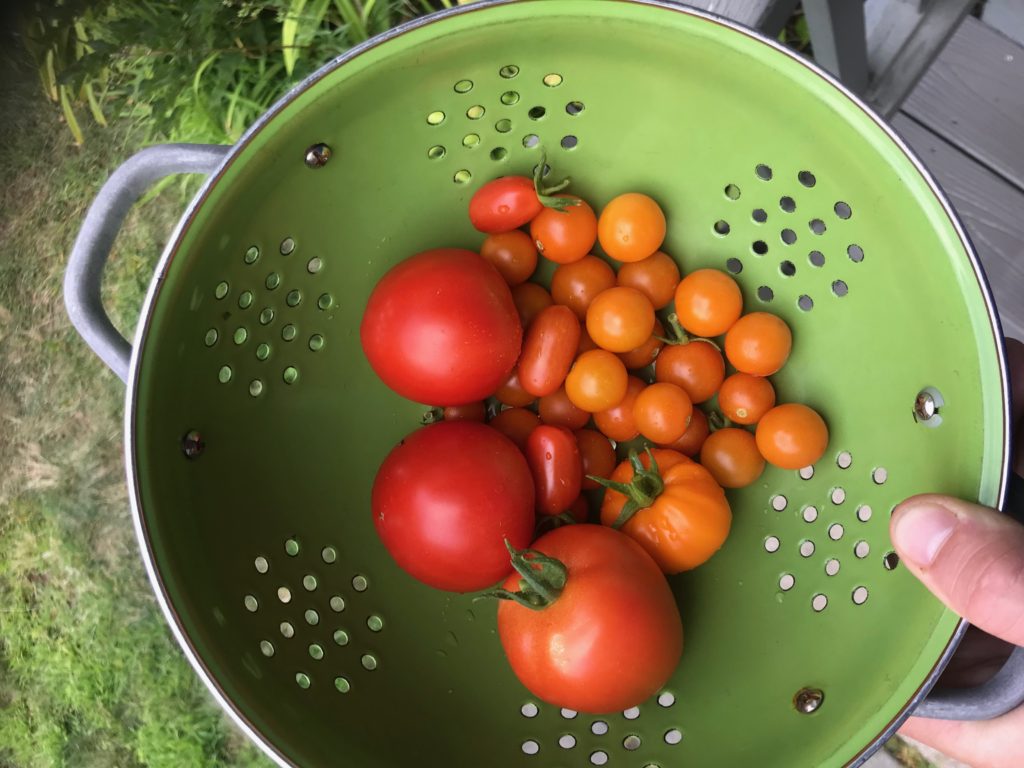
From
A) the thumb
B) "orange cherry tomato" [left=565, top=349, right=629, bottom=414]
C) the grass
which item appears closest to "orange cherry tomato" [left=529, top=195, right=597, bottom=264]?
"orange cherry tomato" [left=565, top=349, right=629, bottom=414]

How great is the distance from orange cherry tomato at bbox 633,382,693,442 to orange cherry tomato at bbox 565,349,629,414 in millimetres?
31

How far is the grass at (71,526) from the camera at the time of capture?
1485 mm

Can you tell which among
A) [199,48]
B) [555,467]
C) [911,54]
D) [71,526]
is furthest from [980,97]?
[71,526]

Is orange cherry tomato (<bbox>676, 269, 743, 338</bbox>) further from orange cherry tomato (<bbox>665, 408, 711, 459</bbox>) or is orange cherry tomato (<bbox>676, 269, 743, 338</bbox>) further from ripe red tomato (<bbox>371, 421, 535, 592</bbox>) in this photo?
ripe red tomato (<bbox>371, 421, 535, 592</bbox>)

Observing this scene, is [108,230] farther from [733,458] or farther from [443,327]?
[733,458]

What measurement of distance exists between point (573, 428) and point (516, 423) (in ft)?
0.24

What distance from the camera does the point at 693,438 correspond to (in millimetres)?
1000

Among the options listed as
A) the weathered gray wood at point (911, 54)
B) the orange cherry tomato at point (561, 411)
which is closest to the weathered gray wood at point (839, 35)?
the weathered gray wood at point (911, 54)

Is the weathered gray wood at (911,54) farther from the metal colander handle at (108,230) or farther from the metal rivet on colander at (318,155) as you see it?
the metal colander handle at (108,230)

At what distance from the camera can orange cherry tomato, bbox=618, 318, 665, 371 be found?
102 cm

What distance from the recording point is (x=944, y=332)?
77 centimetres

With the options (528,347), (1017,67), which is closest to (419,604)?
(528,347)

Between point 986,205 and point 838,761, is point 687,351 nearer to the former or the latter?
point 838,761

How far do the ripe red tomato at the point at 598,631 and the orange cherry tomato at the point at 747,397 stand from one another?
0.22m
